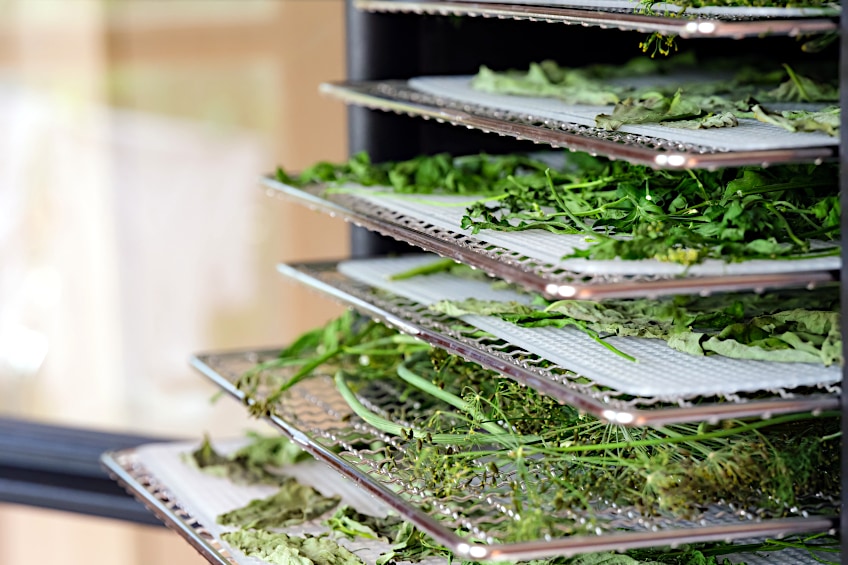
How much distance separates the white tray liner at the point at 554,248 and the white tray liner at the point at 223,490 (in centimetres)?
29

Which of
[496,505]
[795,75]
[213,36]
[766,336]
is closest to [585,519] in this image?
[496,505]

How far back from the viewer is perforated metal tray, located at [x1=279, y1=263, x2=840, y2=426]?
0.81 meters

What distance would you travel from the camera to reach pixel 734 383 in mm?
839

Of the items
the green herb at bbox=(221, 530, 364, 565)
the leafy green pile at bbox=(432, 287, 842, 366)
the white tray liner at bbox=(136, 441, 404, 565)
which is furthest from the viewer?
the white tray liner at bbox=(136, 441, 404, 565)

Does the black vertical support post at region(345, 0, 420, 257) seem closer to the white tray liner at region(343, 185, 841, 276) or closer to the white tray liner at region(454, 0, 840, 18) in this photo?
the white tray liner at region(343, 185, 841, 276)

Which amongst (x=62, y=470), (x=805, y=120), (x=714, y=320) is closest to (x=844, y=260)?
(x=805, y=120)

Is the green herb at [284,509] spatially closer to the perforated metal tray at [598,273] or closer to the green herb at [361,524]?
the green herb at [361,524]

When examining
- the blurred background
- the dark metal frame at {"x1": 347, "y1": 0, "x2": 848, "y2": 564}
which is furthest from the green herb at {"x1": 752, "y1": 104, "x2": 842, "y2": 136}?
the blurred background

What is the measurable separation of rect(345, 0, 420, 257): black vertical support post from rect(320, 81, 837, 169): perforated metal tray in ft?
0.30

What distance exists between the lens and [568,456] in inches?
37.0

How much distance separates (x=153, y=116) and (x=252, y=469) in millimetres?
938

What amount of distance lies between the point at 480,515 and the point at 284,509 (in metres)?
0.32

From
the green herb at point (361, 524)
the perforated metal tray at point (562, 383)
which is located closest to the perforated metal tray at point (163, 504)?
the green herb at point (361, 524)

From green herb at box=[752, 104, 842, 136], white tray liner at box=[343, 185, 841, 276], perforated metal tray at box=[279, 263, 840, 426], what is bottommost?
perforated metal tray at box=[279, 263, 840, 426]
